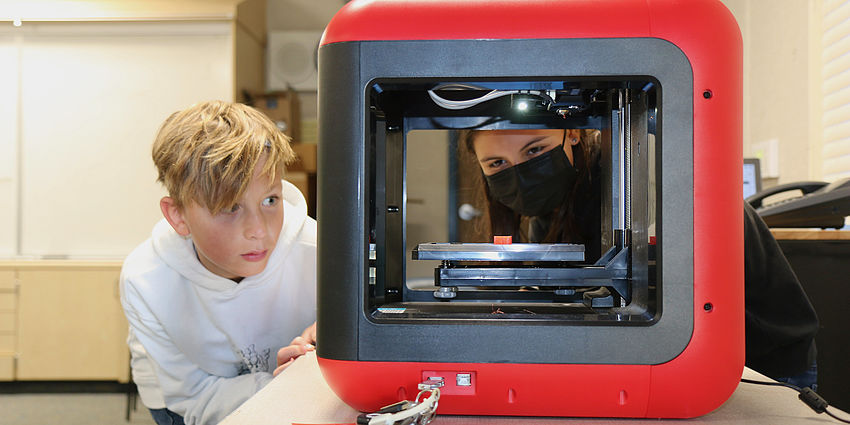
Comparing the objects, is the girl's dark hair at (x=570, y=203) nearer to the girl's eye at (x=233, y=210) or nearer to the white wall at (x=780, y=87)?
the girl's eye at (x=233, y=210)

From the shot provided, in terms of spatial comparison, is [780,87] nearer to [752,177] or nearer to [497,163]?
[752,177]

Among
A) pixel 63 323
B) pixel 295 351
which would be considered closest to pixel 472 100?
pixel 295 351

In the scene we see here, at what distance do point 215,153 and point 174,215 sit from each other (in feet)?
0.63

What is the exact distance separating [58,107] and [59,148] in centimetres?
21

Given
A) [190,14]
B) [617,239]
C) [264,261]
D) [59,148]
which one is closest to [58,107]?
[59,148]

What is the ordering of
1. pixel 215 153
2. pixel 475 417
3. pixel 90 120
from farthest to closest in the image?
pixel 90 120 < pixel 215 153 < pixel 475 417

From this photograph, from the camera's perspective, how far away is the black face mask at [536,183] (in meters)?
0.62

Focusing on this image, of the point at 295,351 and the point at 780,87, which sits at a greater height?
the point at 780,87

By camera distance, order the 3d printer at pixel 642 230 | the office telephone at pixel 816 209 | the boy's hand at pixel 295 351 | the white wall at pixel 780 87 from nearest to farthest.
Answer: the 3d printer at pixel 642 230
the boy's hand at pixel 295 351
the office telephone at pixel 816 209
the white wall at pixel 780 87

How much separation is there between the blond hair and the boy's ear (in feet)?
0.07

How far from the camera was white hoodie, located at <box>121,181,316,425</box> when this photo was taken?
110 centimetres

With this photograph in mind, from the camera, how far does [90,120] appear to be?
3053 mm

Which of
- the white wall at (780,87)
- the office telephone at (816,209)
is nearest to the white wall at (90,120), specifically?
the white wall at (780,87)

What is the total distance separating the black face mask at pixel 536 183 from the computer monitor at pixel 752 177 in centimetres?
149
